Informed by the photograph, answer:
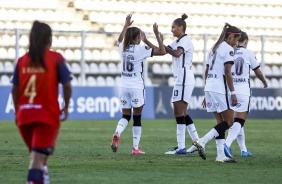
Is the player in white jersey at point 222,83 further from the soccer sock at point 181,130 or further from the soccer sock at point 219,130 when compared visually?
the soccer sock at point 181,130

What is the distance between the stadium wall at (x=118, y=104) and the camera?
1094 inches

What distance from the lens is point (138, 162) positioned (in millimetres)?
13430

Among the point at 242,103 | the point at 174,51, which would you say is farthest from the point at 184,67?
the point at 242,103

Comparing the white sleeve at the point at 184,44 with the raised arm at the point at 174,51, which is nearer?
the raised arm at the point at 174,51

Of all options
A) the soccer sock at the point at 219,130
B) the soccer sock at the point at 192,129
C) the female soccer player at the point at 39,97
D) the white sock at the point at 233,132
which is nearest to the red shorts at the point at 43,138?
the female soccer player at the point at 39,97

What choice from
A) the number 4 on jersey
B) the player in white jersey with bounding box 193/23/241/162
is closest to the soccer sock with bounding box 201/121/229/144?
the player in white jersey with bounding box 193/23/241/162

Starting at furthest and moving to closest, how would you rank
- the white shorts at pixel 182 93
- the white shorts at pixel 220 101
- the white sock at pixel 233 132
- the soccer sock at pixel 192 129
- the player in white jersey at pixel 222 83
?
the soccer sock at pixel 192 129 < the white shorts at pixel 182 93 < the white sock at pixel 233 132 < the white shorts at pixel 220 101 < the player in white jersey at pixel 222 83

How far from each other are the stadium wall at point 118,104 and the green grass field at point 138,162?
20.3 feet

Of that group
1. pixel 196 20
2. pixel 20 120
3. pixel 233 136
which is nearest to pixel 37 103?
pixel 20 120

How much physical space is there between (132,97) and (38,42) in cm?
734

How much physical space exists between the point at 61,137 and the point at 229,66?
751cm

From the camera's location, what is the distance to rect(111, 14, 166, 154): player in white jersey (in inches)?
604

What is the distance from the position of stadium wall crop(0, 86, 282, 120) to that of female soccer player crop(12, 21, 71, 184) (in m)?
18.5

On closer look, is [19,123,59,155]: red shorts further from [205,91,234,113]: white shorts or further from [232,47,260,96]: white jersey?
[232,47,260,96]: white jersey
